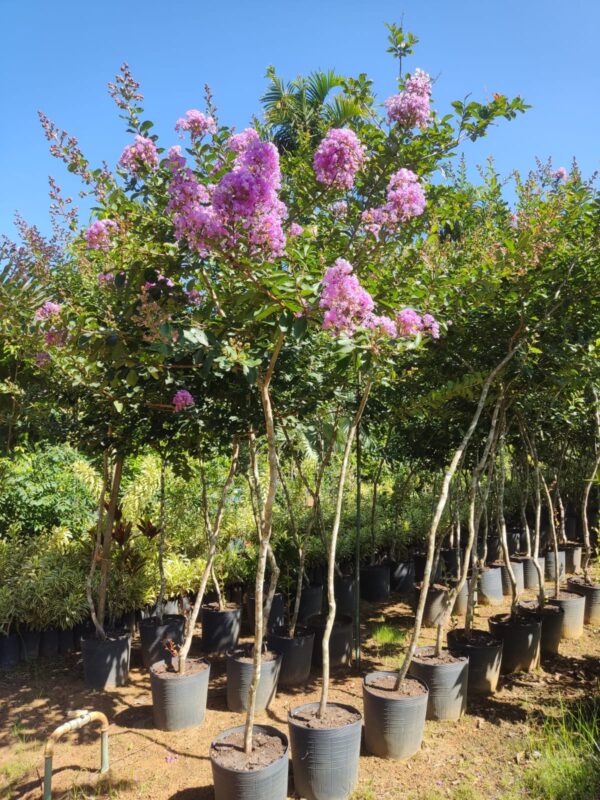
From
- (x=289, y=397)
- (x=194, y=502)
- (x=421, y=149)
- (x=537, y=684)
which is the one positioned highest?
(x=421, y=149)

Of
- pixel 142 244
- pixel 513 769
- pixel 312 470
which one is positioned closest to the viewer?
pixel 142 244

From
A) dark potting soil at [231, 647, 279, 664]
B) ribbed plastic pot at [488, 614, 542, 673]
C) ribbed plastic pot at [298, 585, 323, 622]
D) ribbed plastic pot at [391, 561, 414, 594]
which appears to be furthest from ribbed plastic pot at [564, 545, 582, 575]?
dark potting soil at [231, 647, 279, 664]

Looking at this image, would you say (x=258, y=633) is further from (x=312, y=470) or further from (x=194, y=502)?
(x=312, y=470)

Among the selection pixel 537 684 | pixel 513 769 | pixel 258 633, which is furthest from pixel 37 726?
pixel 537 684

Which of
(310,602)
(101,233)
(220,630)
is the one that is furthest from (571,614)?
(101,233)

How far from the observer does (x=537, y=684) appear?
3646mm

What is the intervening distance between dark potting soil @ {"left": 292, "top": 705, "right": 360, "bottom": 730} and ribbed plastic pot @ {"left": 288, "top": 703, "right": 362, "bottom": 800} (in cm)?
3

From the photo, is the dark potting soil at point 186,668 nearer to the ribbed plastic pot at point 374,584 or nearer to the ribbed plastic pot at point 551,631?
the ribbed plastic pot at point 551,631

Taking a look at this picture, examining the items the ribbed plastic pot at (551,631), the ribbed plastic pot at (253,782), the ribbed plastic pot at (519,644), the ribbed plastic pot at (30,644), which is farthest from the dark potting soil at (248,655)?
the ribbed plastic pot at (551,631)

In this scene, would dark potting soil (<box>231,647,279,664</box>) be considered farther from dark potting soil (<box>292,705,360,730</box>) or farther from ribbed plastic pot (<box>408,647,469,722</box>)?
ribbed plastic pot (<box>408,647,469,722</box>)

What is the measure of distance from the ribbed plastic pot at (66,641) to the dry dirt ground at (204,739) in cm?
18

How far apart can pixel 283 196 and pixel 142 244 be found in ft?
2.08

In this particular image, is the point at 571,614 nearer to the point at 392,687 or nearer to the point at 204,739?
the point at 392,687

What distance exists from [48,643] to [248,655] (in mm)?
1849
